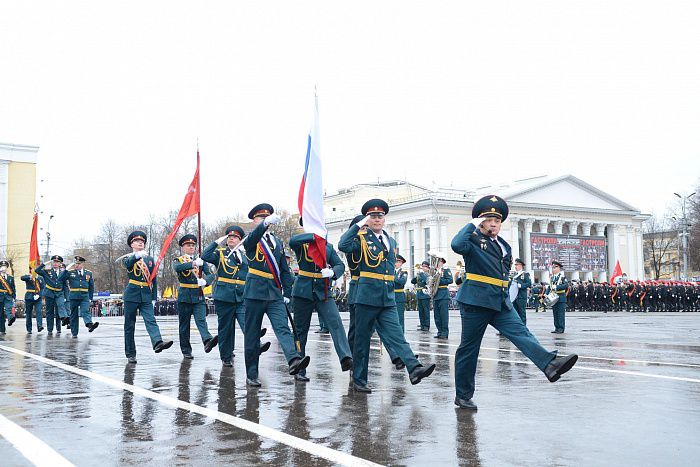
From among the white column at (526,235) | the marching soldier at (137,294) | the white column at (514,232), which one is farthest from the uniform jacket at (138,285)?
the white column at (526,235)

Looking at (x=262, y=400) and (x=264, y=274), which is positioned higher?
(x=264, y=274)

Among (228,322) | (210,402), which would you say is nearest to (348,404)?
(210,402)

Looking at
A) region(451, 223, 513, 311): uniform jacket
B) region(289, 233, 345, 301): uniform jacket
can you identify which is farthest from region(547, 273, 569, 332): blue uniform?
region(451, 223, 513, 311): uniform jacket

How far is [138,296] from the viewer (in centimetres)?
1199

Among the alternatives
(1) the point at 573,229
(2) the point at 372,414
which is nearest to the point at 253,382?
(2) the point at 372,414

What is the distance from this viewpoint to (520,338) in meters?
6.82

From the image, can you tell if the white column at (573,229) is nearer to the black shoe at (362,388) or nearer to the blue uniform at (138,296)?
the blue uniform at (138,296)

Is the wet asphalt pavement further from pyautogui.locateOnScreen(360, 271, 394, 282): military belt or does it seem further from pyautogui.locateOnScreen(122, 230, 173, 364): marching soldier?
pyautogui.locateOnScreen(360, 271, 394, 282): military belt

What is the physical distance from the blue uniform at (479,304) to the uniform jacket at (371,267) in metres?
1.11

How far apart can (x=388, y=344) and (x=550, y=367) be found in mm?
1908

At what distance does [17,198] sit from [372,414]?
232 feet

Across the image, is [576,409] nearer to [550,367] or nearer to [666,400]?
[550,367]

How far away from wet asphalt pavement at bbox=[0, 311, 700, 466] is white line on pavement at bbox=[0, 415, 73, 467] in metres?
0.07

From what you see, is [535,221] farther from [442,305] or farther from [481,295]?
[481,295]
